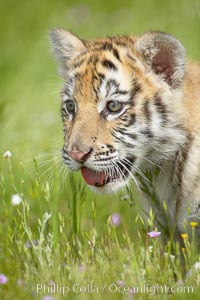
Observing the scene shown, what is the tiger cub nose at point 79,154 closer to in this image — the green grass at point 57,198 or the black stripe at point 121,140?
the green grass at point 57,198

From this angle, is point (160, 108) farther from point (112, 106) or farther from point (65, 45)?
point (65, 45)

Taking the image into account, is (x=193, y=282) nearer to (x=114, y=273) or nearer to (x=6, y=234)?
(x=114, y=273)

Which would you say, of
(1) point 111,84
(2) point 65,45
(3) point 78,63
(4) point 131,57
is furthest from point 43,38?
(1) point 111,84

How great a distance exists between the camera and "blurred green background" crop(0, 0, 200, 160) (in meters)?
9.11

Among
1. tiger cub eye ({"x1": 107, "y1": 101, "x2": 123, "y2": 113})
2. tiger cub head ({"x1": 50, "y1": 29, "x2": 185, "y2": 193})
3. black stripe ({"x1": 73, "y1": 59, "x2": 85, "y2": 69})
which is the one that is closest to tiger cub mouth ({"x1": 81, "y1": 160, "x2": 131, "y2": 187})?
tiger cub head ({"x1": 50, "y1": 29, "x2": 185, "y2": 193})

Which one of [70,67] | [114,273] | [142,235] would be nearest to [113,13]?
[70,67]

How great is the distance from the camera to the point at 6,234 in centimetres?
514

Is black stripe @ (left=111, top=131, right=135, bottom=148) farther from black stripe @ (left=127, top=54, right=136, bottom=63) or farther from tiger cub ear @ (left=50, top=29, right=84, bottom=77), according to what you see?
tiger cub ear @ (left=50, top=29, right=84, bottom=77)

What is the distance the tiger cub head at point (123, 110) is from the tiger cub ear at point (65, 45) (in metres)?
0.40

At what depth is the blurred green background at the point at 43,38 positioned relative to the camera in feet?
29.9

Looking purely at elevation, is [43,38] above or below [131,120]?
above

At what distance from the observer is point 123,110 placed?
579 cm

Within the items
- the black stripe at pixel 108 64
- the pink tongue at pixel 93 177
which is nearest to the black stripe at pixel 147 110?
the black stripe at pixel 108 64

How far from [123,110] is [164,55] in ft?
1.62
